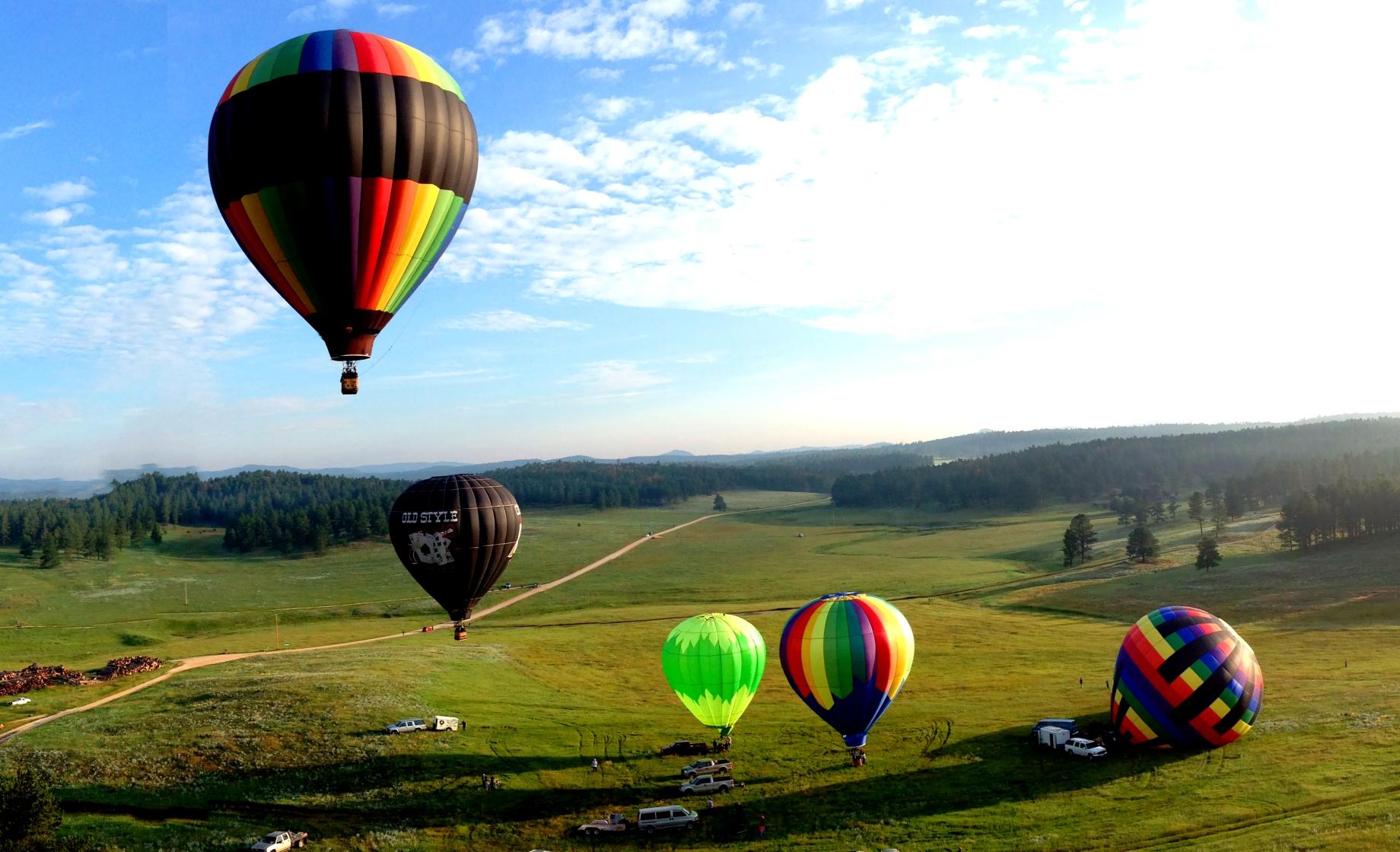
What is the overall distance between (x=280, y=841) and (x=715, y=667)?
54.3ft

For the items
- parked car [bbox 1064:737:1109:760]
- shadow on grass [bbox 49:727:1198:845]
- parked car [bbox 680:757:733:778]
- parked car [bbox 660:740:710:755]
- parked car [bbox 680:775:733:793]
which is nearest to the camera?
shadow on grass [bbox 49:727:1198:845]

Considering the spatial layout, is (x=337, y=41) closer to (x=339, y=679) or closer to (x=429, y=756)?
(x=429, y=756)

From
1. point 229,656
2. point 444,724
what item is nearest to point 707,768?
point 444,724

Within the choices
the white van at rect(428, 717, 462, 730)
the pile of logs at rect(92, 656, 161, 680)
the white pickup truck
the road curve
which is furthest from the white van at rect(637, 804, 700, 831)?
the pile of logs at rect(92, 656, 161, 680)

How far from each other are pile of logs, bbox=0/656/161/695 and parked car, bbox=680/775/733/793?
43018mm

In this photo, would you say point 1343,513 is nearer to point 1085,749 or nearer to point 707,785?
point 1085,749

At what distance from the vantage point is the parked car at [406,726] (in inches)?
1490

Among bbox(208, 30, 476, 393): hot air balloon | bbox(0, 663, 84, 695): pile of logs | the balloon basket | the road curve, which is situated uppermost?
bbox(208, 30, 476, 393): hot air balloon

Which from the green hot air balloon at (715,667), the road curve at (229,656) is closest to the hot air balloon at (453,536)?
the green hot air balloon at (715,667)

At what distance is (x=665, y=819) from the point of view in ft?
94.6

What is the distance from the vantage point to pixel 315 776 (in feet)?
109

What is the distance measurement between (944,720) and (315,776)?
2733 cm

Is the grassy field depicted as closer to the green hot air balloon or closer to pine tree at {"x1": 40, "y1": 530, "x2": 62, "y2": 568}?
the green hot air balloon

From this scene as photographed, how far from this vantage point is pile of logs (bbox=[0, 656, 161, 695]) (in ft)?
166
